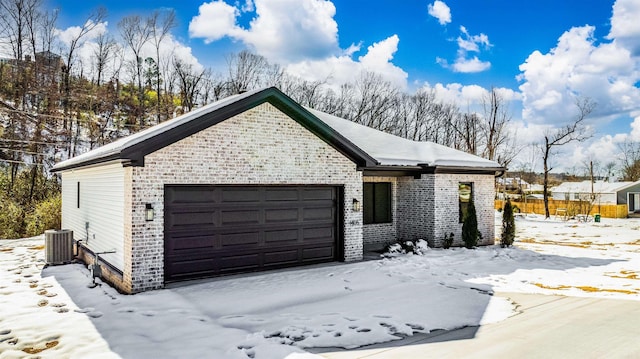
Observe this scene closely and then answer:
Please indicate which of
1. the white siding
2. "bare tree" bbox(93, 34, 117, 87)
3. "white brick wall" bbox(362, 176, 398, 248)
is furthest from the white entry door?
"bare tree" bbox(93, 34, 117, 87)

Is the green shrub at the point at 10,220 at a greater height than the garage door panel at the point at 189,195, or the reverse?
the garage door panel at the point at 189,195

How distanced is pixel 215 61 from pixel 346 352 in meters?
31.6

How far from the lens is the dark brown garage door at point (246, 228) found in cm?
937

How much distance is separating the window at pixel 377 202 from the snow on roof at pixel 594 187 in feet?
114

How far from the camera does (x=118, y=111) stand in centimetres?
2966

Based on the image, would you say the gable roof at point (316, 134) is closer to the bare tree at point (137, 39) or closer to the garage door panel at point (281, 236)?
the garage door panel at point (281, 236)

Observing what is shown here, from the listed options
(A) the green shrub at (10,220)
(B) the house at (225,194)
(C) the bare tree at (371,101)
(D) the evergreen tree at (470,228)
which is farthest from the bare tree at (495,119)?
(A) the green shrub at (10,220)

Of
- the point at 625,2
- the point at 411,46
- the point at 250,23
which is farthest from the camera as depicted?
the point at 411,46

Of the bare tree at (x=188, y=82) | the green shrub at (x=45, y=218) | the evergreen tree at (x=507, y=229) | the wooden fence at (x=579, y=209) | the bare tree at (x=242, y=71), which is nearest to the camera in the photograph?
the evergreen tree at (x=507, y=229)

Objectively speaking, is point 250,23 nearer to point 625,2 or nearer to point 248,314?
point 625,2

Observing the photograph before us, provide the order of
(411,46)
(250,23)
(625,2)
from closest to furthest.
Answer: (625,2), (250,23), (411,46)

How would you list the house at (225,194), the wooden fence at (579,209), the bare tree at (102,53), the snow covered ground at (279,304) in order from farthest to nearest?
the wooden fence at (579,209), the bare tree at (102,53), the house at (225,194), the snow covered ground at (279,304)

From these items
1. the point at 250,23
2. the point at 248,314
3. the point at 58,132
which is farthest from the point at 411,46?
the point at 248,314

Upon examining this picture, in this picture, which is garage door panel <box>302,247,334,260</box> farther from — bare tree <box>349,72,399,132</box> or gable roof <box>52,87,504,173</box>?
bare tree <box>349,72,399,132</box>
